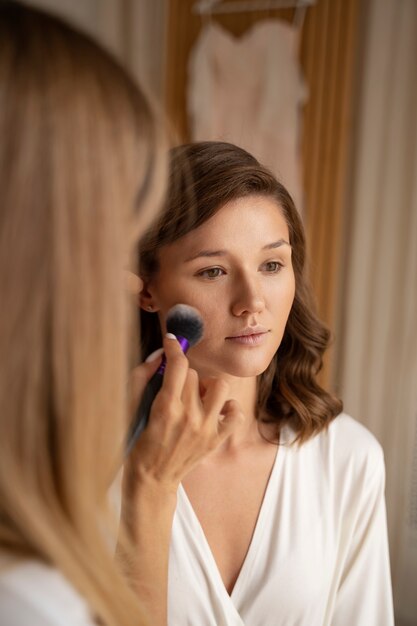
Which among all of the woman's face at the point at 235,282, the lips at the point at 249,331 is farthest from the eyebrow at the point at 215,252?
the lips at the point at 249,331

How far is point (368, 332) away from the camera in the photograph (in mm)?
1772

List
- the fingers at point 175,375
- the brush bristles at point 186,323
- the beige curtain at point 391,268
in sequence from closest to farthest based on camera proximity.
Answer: the fingers at point 175,375, the brush bristles at point 186,323, the beige curtain at point 391,268

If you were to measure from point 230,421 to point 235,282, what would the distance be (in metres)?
0.19

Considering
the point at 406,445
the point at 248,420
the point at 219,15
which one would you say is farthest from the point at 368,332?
the point at 219,15

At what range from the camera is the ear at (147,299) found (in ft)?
2.91

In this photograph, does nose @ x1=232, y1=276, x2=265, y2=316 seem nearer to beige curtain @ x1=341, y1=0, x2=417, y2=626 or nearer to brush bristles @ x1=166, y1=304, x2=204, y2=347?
brush bristles @ x1=166, y1=304, x2=204, y2=347

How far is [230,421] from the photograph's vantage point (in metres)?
0.72

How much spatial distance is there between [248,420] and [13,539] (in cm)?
57

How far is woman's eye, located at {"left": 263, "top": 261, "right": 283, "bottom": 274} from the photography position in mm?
836

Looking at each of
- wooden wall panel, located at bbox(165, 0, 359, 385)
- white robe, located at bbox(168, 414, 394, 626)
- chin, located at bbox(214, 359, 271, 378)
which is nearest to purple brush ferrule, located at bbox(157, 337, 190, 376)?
chin, located at bbox(214, 359, 271, 378)

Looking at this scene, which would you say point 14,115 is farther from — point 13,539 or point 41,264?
point 13,539

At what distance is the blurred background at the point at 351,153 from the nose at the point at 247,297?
94 cm

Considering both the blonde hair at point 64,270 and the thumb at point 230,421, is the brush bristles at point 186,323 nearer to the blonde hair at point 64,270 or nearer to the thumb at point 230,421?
the thumb at point 230,421

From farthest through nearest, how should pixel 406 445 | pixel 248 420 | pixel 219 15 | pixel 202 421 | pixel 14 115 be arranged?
1. pixel 219 15
2. pixel 406 445
3. pixel 248 420
4. pixel 202 421
5. pixel 14 115
